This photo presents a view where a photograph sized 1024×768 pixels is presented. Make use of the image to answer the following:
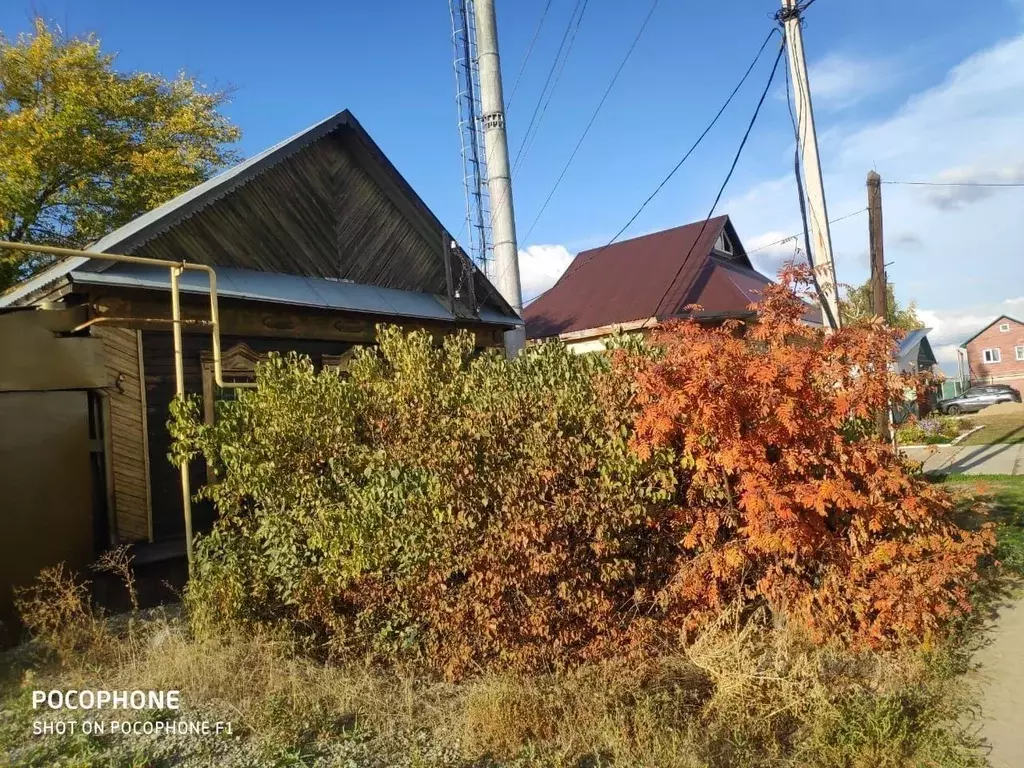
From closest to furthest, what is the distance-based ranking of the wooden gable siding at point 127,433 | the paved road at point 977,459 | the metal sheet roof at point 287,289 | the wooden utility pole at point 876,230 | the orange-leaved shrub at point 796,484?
the orange-leaved shrub at point 796,484 < the wooden gable siding at point 127,433 < the metal sheet roof at point 287,289 < the wooden utility pole at point 876,230 < the paved road at point 977,459

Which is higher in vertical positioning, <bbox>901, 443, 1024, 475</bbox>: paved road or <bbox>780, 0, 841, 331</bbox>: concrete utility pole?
<bbox>780, 0, 841, 331</bbox>: concrete utility pole

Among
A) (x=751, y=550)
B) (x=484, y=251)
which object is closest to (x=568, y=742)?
(x=751, y=550)

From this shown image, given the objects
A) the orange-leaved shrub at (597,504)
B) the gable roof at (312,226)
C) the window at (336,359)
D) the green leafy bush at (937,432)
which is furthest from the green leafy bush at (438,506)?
the green leafy bush at (937,432)

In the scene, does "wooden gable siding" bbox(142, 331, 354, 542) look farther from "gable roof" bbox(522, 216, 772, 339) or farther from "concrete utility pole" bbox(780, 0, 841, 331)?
"gable roof" bbox(522, 216, 772, 339)

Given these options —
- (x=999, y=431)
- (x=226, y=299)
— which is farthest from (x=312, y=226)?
(x=999, y=431)

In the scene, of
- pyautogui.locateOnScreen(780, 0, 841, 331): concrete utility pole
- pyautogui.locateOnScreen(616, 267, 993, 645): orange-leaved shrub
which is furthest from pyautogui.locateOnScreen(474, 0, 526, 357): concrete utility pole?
pyautogui.locateOnScreen(616, 267, 993, 645): orange-leaved shrub

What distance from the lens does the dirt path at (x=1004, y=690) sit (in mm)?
3855

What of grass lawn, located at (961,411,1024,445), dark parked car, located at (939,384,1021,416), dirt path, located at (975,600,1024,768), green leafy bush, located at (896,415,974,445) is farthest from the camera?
dark parked car, located at (939,384,1021,416)

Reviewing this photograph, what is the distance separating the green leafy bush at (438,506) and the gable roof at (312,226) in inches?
134

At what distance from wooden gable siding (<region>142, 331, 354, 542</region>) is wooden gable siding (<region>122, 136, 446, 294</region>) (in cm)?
104

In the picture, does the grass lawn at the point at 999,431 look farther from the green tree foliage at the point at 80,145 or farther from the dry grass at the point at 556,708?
the green tree foliage at the point at 80,145

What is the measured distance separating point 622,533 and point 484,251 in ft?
40.5

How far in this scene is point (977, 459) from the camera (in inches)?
603

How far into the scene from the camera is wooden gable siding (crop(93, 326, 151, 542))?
7098 millimetres
